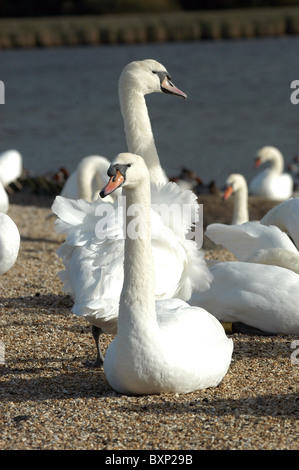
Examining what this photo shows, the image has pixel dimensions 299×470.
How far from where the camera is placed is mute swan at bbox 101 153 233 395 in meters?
4.13

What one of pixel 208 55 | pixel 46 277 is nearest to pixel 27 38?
pixel 208 55

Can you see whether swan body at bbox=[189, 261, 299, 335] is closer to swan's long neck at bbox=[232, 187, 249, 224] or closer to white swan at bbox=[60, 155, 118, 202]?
swan's long neck at bbox=[232, 187, 249, 224]

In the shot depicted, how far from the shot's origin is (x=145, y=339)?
13.6 ft

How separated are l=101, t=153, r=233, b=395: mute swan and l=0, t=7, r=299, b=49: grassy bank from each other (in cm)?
3662

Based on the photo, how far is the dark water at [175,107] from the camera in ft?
58.4

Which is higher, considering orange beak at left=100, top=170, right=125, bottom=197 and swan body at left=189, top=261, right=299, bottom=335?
orange beak at left=100, top=170, right=125, bottom=197

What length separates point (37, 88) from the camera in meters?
30.0

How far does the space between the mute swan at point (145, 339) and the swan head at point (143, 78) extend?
2.24m

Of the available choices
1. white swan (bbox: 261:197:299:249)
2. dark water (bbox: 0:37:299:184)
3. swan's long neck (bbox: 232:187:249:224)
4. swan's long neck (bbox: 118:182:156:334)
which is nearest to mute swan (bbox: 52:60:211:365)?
swan's long neck (bbox: 118:182:156:334)

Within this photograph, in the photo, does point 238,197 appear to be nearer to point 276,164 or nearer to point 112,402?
point 276,164

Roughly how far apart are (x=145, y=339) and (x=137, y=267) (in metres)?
0.39

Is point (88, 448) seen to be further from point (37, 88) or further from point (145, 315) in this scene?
point (37, 88)

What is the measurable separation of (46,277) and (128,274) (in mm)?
2994

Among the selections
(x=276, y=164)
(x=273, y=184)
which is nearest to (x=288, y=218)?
(x=273, y=184)
